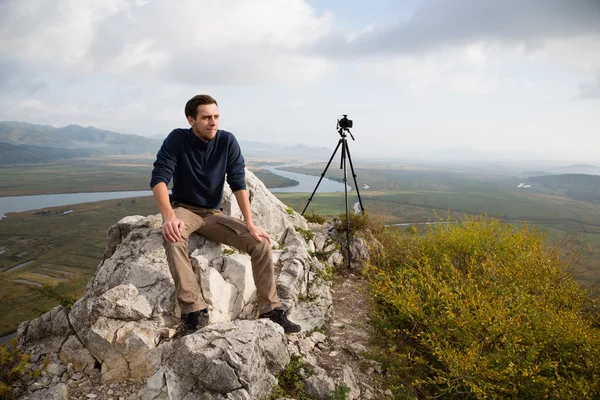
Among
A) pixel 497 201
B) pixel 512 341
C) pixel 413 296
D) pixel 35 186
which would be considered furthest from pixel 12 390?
pixel 35 186

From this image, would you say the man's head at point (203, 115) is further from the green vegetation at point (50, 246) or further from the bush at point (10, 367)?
the green vegetation at point (50, 246)

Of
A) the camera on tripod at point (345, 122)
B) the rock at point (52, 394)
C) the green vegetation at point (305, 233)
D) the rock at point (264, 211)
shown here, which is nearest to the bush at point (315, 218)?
the rock at point (264, 211)

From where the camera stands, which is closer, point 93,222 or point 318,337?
point 318,337

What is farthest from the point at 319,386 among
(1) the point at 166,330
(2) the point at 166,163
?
(2) the point at 166,163

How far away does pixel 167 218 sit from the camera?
4023 millimetres

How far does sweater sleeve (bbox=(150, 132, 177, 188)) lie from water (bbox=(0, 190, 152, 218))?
4495 inches

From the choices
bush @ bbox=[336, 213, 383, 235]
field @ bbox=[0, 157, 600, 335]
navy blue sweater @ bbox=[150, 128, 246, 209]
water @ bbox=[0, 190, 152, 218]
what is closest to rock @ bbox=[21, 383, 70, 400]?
navy blue sweater @ bbox=[150, 128, 246, 209]

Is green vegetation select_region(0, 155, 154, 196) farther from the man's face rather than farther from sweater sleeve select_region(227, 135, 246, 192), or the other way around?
the man's face

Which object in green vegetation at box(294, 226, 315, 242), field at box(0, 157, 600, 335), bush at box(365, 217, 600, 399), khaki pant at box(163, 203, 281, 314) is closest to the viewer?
bush at box(365, 217, 600, 399)

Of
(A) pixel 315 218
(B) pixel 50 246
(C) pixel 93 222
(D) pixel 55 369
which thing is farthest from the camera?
(C) pixel 93 222

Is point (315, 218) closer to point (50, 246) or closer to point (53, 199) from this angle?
point (50, 246)

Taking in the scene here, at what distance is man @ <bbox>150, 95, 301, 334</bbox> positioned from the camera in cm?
389

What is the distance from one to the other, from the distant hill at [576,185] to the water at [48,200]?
17148cm

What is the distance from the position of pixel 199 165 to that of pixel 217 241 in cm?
131
